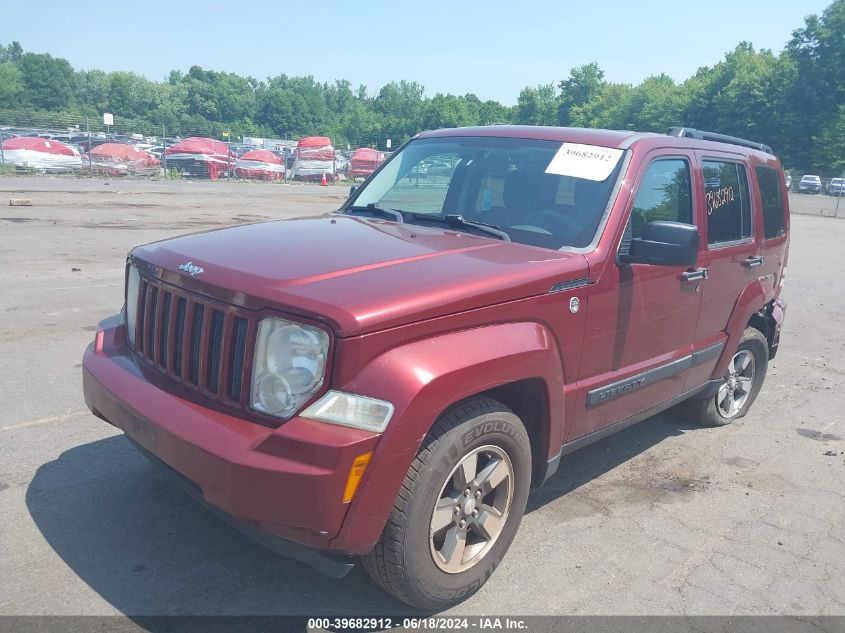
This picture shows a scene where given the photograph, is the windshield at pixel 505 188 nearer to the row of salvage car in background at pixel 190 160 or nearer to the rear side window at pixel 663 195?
the rear side window at pixel 663 195

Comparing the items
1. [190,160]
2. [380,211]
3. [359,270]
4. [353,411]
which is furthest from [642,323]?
[190,160]

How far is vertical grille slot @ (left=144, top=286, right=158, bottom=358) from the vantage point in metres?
3.14

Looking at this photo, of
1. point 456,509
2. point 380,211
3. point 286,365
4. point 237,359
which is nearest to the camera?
point 286,365

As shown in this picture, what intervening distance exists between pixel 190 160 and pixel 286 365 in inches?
1315

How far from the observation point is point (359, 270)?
9.32 ft

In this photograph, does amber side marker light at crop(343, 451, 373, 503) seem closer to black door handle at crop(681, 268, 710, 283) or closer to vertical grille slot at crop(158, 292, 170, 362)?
vertical grille slot at crop(158, 292, 170, 362)

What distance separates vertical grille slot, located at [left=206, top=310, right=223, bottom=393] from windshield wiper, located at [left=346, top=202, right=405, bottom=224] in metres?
1.54

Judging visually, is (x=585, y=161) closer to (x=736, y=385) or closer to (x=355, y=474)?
(x=355, y=474)

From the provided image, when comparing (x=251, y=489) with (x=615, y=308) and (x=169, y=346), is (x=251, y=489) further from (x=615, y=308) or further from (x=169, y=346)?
(x=615, y=308)

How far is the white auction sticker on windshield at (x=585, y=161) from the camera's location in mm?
3801

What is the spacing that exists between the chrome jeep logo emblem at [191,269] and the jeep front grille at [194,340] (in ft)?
0.30

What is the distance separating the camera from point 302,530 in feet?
8.02

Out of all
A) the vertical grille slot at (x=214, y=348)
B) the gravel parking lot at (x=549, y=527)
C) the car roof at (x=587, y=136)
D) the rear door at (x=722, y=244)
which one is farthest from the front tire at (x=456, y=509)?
the rear door at (x=722, y=244)

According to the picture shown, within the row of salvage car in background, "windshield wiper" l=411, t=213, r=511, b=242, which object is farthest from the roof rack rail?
the row of salvage car in background
